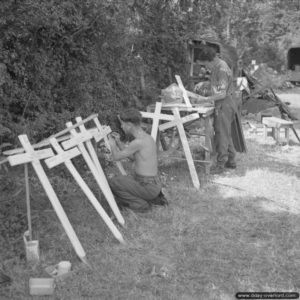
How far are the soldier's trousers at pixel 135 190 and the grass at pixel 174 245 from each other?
0.58ft

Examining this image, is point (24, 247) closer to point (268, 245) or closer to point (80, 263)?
point (80, 263)

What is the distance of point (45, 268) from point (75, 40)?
410 centimetres

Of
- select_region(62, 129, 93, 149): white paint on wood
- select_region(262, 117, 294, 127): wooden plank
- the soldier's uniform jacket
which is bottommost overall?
select_region(262, 117, 294, 127): wooden plank

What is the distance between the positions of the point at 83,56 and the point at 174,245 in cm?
389

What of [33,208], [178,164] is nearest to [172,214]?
[33,208]

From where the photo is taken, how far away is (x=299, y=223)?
514 cm

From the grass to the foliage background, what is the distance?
96cm

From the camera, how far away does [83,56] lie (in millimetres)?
7328

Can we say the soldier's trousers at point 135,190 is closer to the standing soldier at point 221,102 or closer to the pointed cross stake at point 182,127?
the pointed cross stake at point 182,127

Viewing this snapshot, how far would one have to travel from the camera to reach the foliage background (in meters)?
5.98

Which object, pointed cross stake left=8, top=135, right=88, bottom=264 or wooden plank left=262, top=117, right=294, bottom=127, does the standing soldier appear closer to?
wooden plank left=262, top=117, right=294, bottom=127

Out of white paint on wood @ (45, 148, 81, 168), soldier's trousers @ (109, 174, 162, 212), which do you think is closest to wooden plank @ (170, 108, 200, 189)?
soldier's trousers @ (109, 174, 162, 212)

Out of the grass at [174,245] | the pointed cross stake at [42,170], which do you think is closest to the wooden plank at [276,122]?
the grass at [174,245]

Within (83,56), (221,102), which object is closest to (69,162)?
(83,56)
